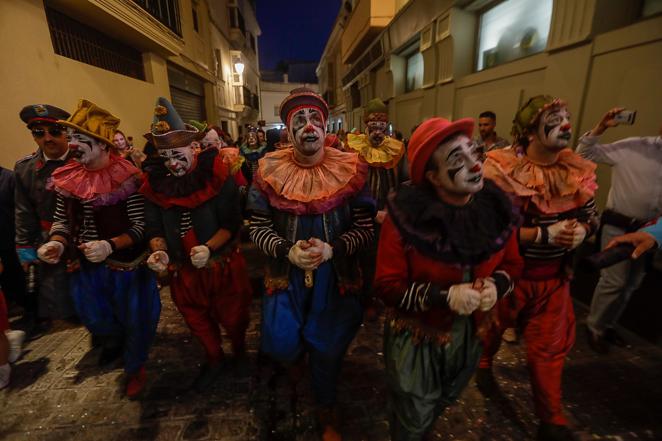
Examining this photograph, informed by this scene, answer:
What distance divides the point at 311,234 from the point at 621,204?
2873 mm

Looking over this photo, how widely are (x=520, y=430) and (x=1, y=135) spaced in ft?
21.3

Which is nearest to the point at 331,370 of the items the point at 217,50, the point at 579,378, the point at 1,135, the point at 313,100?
the point at 313,100

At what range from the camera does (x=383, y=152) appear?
3533mm

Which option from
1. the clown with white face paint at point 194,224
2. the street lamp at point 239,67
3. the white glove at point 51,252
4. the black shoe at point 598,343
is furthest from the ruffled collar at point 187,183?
the street lamp at point 239,67

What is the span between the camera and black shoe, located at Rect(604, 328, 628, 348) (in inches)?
119

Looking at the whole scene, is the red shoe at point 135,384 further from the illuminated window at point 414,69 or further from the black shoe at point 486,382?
the illuminated window at point 414,69

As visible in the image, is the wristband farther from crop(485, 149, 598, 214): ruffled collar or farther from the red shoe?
crop(485, 149, 598, 214): ruffled collar

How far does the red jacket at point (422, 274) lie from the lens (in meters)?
1.47

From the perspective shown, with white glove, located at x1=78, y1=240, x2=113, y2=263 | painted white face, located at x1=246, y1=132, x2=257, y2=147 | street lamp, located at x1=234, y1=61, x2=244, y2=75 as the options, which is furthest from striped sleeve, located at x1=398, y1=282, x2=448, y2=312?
street lamp, located at x1=234, y1=61, x2=244, y2=75

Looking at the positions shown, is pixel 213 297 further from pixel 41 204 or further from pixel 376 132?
pixel 376 132

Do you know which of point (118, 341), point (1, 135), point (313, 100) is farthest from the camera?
point (1, 135)

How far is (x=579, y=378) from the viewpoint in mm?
2641

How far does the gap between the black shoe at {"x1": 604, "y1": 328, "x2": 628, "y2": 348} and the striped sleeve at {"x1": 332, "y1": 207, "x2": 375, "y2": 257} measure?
2904 mm

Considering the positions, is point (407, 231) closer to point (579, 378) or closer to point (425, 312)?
point (425, 312)
